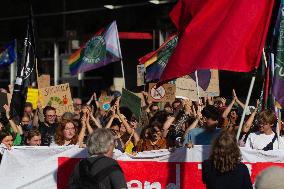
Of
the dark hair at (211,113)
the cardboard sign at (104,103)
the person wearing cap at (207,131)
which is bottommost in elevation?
the person wearing cap at (207,131)

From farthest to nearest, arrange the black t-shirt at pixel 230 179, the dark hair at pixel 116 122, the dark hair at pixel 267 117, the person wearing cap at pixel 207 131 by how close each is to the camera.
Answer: the dark hair at pixel 116 122 → the dark hair at pixel 267 117 → the person wearing cap at pixel 207 131 → the black t-shirt at pixel 230 179

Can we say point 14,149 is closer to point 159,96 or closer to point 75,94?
point 159,96

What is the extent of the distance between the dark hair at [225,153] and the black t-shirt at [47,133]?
4.07 meters

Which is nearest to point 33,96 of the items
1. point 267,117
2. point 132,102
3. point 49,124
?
point 49,124

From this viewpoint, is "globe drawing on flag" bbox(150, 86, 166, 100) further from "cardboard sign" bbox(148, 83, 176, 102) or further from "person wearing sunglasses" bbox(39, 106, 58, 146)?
"person wearing sunglasses" bbox(39, 106, 58, 146)

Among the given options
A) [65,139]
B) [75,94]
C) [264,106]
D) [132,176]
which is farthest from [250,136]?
[75,94]

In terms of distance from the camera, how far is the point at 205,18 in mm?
7895

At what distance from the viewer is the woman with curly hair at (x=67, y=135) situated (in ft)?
30.3

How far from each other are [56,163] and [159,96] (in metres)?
4.02

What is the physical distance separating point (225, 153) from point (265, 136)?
98.5 inches

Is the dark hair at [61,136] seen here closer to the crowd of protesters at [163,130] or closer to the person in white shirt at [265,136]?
the crowd of protesters at [163,130]

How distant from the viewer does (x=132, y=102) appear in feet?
36.1

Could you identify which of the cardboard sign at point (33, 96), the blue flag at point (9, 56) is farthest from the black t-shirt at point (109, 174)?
the blue flag at point (9, 56)

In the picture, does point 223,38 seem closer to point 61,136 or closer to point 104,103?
point 61,136
